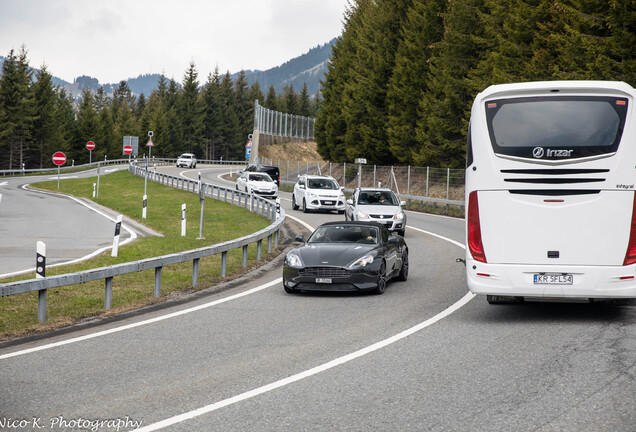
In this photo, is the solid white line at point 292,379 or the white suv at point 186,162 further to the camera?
the white suv at point 186,162

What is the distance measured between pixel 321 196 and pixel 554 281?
85.1 ft

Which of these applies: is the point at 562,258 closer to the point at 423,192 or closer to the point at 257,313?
the point at 257,313

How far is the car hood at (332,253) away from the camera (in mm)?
13953

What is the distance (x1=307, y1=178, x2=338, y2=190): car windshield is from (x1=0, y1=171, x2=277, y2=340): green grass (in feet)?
11.1

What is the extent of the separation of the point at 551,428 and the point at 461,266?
41.7 ft

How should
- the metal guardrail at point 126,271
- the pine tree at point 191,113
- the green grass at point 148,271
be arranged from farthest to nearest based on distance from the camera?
the pine tree at point 191,113, the green grass at point 148,271, the metal guardrail at point 126,271

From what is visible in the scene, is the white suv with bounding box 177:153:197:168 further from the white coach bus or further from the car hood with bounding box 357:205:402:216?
the white coach bus

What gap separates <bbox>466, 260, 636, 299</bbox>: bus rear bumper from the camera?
10328 mm

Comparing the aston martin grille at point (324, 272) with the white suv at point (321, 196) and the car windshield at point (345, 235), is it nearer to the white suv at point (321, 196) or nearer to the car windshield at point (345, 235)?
the car windshield at point (345, 235)

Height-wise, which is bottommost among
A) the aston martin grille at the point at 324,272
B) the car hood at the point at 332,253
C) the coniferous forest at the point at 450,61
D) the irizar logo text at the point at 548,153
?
the aston martin grille at the point at 324,272

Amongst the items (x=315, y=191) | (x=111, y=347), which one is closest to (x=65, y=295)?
(x=111, y=347)

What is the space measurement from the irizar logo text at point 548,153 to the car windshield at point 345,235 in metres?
5.04

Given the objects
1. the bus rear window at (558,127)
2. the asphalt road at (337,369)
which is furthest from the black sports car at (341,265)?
the bus rear window at (558,127)

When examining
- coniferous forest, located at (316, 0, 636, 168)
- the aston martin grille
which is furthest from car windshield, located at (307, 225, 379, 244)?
coniferous forest, located at (316, 0, 636, 168)
